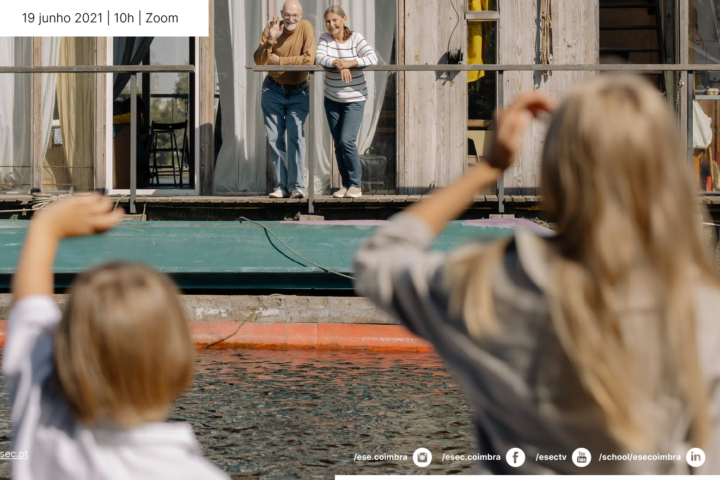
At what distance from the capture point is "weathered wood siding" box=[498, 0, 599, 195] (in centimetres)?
896

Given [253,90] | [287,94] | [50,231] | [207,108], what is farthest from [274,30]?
[50,231]

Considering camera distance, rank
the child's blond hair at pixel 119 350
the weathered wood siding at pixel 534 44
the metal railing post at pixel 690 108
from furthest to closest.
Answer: the weathered wood siding at pixel 534 44 < the metal railing post at pixel 690 108 < the child's blond hair at pixel 119 350

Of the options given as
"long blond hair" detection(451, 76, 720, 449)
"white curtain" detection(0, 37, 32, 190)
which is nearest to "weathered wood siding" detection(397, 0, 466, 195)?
"white curtain" detection(0, 37, 32, 190)

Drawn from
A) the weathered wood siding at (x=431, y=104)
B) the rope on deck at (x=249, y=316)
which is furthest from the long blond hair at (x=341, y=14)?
the rope on deck at (x=249, y=316)

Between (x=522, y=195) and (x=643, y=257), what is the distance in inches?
306

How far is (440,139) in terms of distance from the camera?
8.98m

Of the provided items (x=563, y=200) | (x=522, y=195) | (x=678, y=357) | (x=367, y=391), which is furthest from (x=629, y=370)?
(x=522, y=195)

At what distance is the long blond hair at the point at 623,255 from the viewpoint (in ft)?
4.14

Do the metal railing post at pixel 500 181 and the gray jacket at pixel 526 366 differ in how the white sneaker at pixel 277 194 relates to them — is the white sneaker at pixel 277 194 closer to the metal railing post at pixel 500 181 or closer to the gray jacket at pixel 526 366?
the metal railing post at pixel 500 181

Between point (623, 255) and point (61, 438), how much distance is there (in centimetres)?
89

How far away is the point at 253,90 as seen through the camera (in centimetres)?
918

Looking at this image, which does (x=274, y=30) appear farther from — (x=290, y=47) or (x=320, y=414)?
(x=320, y=414)

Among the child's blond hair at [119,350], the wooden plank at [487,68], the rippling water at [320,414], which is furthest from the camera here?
the wooden plank at [487,68]

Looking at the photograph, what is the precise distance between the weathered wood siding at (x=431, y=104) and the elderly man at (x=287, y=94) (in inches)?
42.7
